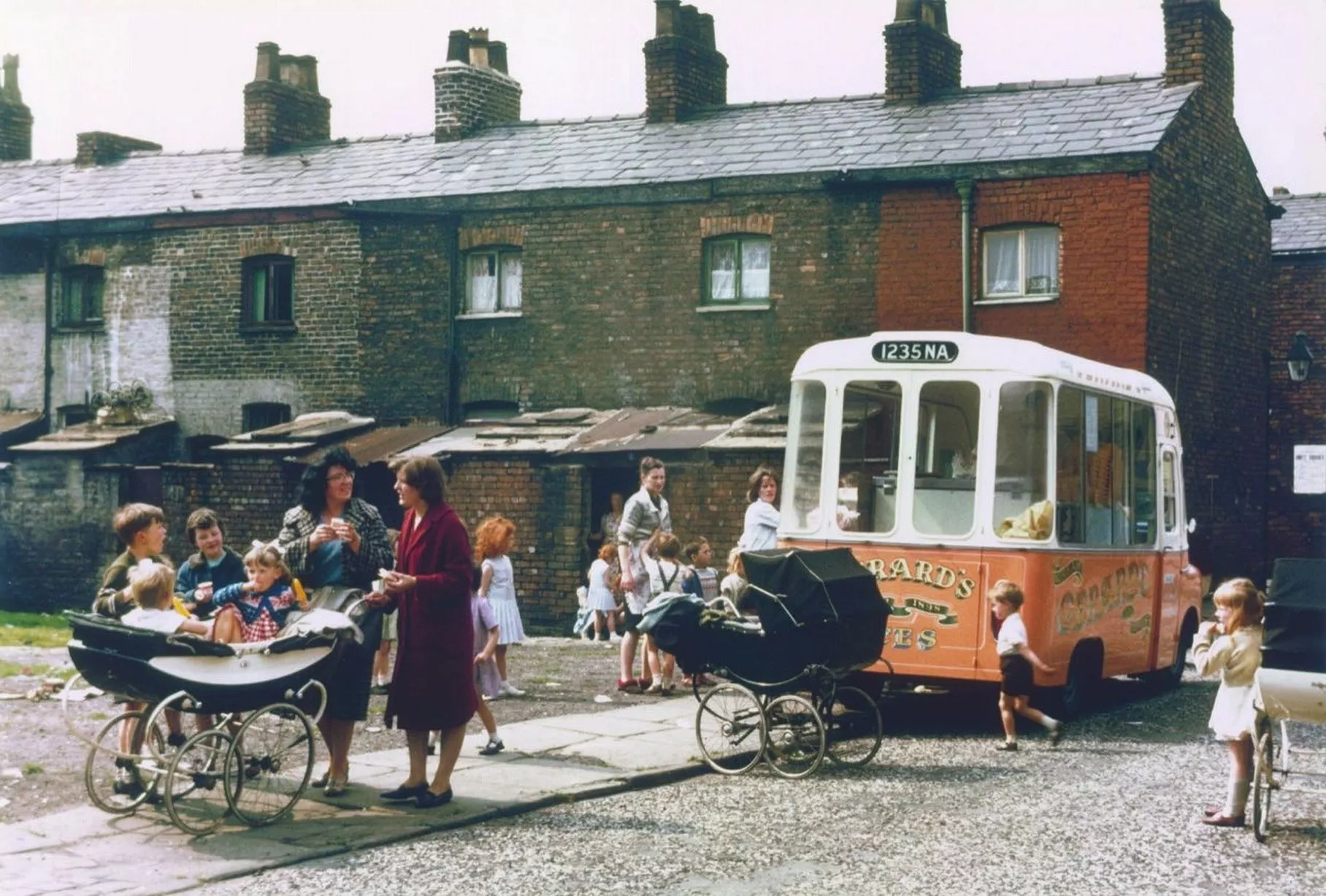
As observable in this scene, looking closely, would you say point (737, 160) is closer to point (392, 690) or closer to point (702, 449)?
point (702, 449)

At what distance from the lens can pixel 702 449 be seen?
21.2 metres

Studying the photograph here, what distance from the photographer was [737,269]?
24.1 m

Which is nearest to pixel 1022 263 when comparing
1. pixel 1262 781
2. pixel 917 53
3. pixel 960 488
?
pixel 917 53

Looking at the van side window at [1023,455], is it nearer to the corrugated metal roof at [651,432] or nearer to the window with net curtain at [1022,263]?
the corrugated metal roof at [651,432]

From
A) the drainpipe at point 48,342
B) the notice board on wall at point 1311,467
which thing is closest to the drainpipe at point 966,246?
the notice board on wall at point 1311,467

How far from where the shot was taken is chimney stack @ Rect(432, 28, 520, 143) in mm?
28844

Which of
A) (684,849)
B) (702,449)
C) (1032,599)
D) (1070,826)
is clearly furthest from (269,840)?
(702,449)

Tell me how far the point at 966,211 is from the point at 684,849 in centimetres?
1577

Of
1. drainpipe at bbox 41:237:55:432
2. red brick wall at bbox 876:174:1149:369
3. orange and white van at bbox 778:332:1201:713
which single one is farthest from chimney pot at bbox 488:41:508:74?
orange and white van at bbox 778:332:1201:713

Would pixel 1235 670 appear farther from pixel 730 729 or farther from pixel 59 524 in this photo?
pixel 59 524

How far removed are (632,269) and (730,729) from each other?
1444 cm

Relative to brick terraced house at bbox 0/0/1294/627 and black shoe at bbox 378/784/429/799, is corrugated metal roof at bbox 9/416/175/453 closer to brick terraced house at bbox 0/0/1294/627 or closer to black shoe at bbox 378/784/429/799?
brick terraced house at bbox 0/0/1294/627

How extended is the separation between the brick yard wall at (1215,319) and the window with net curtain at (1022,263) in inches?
52.9

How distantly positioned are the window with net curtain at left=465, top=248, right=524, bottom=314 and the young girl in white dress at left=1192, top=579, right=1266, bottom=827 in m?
17.7
